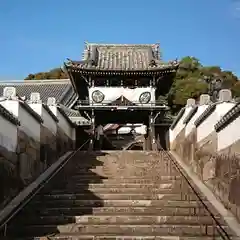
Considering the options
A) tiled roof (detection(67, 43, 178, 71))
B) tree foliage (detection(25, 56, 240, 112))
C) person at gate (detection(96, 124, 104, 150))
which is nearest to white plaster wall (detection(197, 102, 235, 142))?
person at gate (detection(96, 124, 104, 150))

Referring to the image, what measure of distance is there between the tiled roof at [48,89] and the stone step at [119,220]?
22.7m

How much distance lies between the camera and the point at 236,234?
7.30m

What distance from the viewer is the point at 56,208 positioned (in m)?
8.88

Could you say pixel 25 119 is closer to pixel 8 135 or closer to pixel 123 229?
pixel 8 135

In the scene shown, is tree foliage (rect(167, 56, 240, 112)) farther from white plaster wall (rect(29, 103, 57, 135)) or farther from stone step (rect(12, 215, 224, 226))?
stone step (rect(12, 215, 224, 226))

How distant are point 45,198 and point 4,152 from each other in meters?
1.40

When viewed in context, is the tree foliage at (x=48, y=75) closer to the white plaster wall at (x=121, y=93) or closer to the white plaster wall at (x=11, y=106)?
the white plaster wall at (x=121, y=93)

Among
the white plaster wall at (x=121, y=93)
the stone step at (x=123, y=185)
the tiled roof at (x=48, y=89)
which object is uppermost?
the tiled roof at (x=48, y=89)

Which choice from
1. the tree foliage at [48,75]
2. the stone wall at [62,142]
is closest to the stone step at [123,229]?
the stone wall at [62,142]

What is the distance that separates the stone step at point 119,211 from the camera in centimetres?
860

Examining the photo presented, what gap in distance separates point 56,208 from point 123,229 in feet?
5.68

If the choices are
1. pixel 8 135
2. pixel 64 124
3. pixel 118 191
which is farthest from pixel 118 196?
pixel 64 124

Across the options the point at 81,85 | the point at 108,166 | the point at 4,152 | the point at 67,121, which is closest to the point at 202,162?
the point at 108,166

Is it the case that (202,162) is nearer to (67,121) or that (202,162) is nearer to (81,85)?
(67,121)
